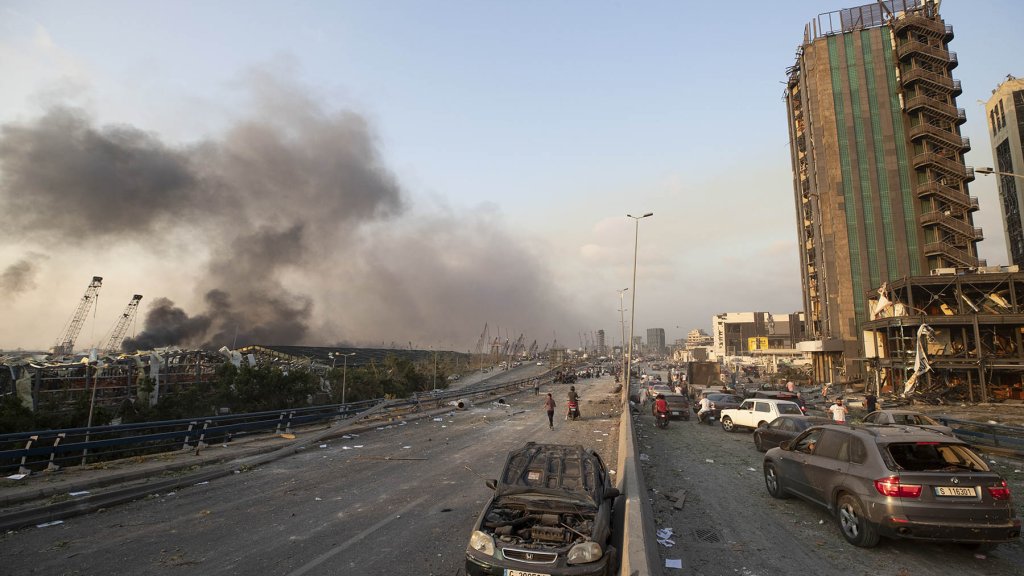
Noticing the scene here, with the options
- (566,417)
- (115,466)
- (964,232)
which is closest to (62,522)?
(115,466)

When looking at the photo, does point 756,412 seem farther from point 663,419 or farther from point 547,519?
point 547,519

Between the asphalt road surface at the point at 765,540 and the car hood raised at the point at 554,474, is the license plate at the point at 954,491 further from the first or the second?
the car hood raised at the point at 554,474

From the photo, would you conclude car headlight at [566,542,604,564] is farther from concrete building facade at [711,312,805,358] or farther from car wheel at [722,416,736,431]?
concrete building facade at [711,312,805,358]

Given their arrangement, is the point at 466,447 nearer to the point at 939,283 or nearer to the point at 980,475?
the point at 980,475

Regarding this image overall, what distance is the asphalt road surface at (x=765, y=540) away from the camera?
20.1ft

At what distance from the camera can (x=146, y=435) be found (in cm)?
1255

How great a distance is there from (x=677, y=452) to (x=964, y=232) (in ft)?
201

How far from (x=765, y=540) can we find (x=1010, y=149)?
119 m

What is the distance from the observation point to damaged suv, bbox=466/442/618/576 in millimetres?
4934

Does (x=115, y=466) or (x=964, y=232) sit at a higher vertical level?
(x=964, y=232)

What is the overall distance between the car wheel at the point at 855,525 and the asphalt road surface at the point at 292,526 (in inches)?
227

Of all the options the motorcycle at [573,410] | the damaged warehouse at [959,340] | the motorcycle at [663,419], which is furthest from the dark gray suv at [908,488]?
the damaged warehouse at [959,340]

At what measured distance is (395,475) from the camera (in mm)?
11602

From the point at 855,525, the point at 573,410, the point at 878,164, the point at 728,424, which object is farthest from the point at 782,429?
the point at 878,164
